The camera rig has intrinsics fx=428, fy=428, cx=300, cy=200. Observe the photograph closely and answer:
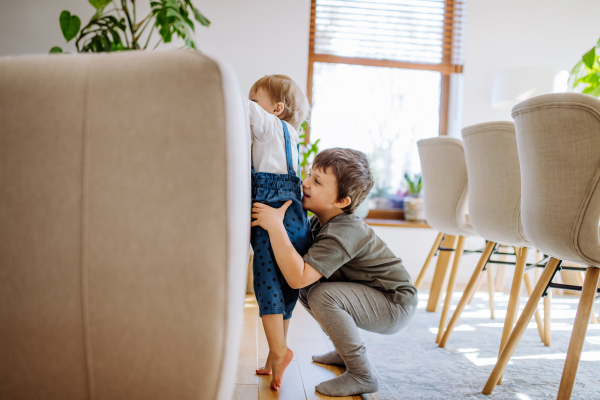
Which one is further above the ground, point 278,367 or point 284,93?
point 284,93

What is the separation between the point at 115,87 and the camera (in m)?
0.57

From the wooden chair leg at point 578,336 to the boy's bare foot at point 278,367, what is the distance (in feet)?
2.19

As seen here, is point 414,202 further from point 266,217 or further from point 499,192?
point 266,217

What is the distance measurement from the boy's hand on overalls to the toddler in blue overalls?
0.03 m

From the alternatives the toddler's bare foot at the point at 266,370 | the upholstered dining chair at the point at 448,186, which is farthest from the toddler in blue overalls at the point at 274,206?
the upholstered dining chair at the point at 448,186

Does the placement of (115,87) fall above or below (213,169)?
above

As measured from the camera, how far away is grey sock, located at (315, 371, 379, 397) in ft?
3.83

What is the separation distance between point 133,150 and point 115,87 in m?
0.09

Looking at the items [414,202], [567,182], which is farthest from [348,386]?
[414,202]

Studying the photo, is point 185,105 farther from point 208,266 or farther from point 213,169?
point 208,266

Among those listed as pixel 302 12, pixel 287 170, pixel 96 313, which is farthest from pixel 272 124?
pixel 302 12

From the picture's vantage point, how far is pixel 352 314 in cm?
121

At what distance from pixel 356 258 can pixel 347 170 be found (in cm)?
26

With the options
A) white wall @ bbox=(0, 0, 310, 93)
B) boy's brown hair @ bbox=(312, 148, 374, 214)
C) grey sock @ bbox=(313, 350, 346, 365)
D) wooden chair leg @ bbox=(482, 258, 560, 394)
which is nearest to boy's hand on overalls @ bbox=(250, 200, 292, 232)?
boy's brown hair @ bbox=(312, 148, 374, 214)
